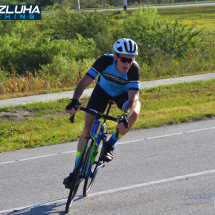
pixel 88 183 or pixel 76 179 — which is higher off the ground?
pixel 76 179

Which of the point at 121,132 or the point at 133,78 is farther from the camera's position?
the point at 121,132

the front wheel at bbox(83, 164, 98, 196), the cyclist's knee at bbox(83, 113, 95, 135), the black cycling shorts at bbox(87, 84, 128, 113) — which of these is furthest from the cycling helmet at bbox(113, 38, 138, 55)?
the front wheel at bbox(83, 164, 98, 196)

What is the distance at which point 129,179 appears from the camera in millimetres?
5219

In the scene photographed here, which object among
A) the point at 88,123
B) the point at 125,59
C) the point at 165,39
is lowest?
the point at 165,39

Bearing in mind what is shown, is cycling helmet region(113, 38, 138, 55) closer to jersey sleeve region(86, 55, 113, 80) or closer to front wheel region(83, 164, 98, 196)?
jersey sleeve region(86, 55, 113, 80)

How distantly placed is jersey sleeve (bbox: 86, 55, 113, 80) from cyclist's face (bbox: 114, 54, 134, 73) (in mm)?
207

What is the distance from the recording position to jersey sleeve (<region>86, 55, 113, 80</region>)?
180 inches

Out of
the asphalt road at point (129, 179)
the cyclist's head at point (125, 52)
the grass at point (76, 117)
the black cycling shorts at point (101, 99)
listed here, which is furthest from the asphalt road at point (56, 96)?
the cyclist's head at point (125, 52)

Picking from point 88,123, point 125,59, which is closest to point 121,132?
point 88,123

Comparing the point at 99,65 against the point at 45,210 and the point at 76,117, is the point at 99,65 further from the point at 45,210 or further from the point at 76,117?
the point at 76,117

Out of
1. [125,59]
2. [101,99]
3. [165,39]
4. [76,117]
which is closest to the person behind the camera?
[125,59]

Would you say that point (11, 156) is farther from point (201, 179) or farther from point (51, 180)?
point (201, 179)

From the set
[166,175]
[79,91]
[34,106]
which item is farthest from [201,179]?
[34,106]

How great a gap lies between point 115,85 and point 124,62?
0.50 m
